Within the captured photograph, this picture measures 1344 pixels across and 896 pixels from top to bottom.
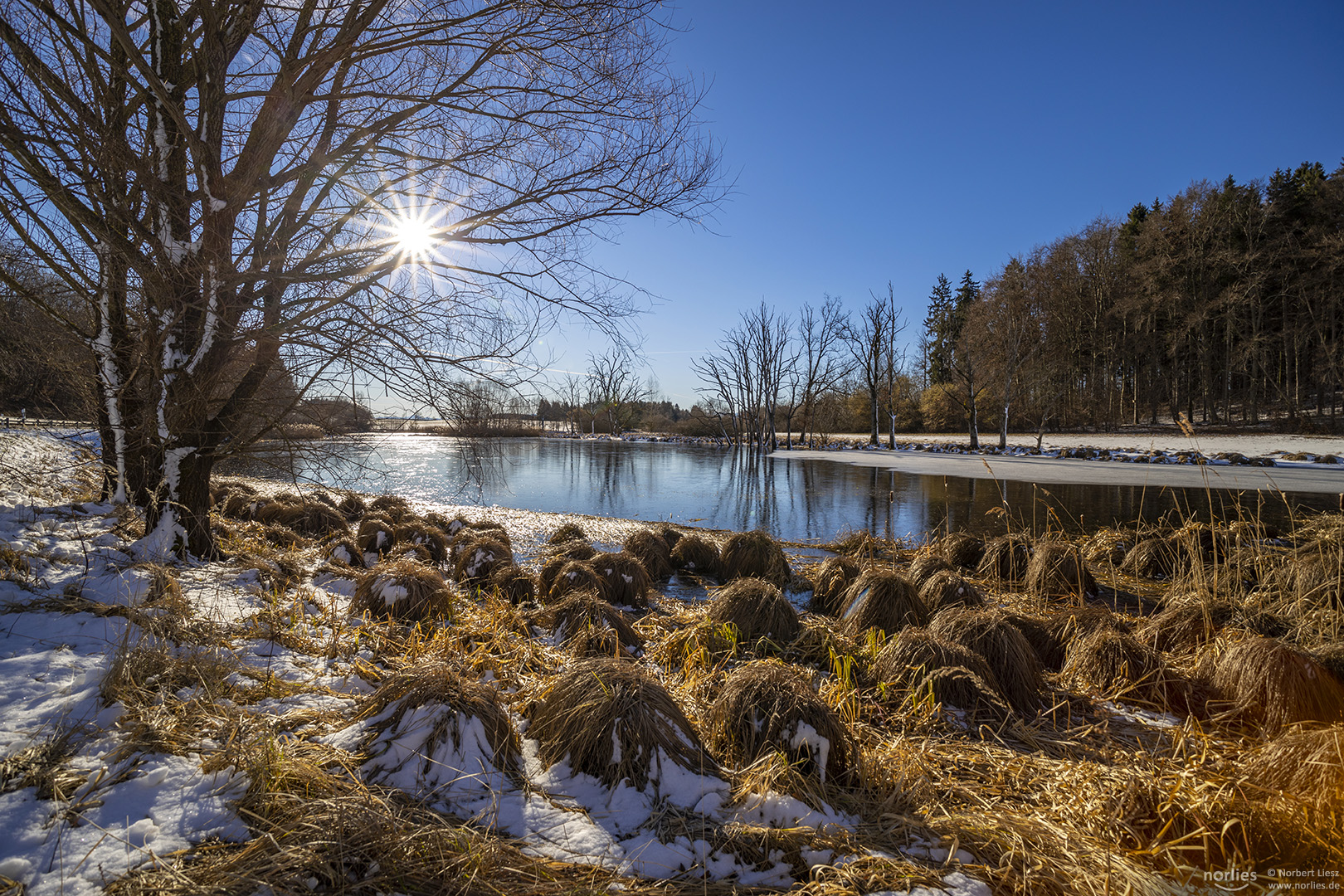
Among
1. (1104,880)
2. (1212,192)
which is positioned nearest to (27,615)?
A: (1104,880)

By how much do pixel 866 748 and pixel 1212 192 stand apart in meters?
42.6

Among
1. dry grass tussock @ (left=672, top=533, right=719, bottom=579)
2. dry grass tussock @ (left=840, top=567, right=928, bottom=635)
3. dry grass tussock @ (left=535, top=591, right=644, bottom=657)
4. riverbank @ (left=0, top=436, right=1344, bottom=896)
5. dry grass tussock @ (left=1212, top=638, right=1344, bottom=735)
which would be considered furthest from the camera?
dry grass tussock @ (left=672, top=533, right=719, bottom=579)

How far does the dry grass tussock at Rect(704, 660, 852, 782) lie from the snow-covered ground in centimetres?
24

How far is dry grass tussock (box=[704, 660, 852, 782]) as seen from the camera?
232 centimetres

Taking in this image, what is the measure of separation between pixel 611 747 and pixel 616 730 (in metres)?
0.06

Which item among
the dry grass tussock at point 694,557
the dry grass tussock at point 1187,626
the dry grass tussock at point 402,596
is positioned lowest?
the dry grass tussock at point 694,557

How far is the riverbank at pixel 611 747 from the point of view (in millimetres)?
1630

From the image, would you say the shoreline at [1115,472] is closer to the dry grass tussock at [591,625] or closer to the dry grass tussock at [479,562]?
the dry grass tussock at [591,625]

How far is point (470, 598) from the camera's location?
17.0 ft

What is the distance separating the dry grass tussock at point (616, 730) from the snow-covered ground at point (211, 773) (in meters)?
0.06

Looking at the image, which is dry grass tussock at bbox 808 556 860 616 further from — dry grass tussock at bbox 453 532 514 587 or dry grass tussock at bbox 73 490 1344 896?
dry grass tussock at bbox 453 532 514 587

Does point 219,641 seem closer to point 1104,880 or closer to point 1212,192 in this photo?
point 1104,880

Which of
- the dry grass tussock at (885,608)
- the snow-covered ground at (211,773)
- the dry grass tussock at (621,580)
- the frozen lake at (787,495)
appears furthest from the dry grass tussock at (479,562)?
the dry grass tussock at (885,608)

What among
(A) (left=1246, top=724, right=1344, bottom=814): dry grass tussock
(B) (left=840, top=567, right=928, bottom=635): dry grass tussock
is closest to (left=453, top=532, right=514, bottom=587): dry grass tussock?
(B) (left=840, top=567, right=928, bottom=635): dry grass tussock
